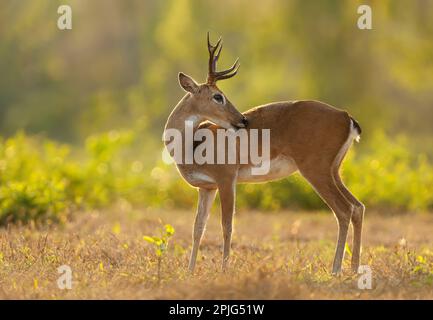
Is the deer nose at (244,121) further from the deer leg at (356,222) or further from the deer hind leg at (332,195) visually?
the deer leg at (356,222)

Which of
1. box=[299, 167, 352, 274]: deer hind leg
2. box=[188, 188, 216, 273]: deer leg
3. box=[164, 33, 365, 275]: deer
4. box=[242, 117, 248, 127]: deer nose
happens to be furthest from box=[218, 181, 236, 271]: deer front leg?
box=[299, 167, 352, 274]: deer hind leg

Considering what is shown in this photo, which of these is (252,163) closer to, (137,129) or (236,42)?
(137,129)

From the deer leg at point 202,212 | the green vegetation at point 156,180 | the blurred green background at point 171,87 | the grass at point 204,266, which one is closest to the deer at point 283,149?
the deer leg at point 202,212

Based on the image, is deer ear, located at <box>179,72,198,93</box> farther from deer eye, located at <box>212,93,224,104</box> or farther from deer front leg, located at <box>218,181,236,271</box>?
deer front leg, located at <box>218,181,236,271</box>

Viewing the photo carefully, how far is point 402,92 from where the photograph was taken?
3138cm

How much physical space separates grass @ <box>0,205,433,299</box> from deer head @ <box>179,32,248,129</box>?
1432 mm

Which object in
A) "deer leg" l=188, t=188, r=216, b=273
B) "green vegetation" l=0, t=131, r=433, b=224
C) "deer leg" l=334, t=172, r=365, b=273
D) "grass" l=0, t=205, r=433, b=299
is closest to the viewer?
"grass" l=0, t=205, r=433, b=299

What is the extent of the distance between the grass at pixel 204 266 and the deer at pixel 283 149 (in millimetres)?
423

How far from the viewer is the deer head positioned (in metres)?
8.77

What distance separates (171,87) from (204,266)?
31.0m

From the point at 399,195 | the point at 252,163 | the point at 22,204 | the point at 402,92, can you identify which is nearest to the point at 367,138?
the point at 402,92

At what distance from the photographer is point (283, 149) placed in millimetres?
8625

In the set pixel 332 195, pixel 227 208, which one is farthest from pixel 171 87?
pixel 332 195
